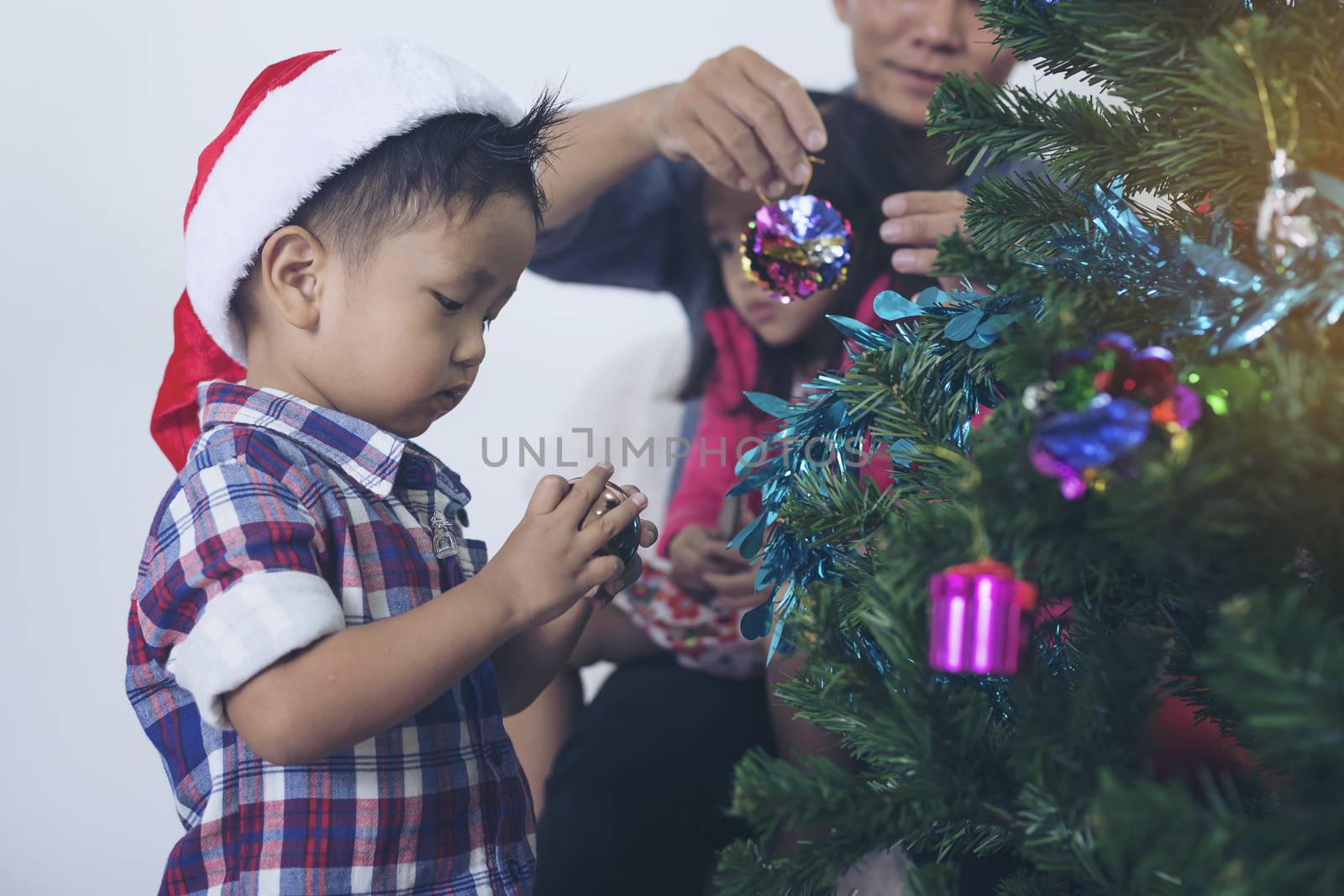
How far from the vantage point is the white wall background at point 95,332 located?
46.7 inches

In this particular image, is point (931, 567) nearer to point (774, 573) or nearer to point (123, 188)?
point (774, 573)

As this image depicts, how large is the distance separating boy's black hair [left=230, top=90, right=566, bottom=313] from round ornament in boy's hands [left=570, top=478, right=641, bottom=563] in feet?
0.70

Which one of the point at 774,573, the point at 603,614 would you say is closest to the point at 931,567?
the point at 774,573

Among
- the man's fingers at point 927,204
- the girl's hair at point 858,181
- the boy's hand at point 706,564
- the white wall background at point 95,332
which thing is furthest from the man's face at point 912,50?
the boy's hand at point 706,564

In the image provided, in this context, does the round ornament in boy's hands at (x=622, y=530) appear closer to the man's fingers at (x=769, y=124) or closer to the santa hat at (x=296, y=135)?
the santa hat at (x=296, y=135)

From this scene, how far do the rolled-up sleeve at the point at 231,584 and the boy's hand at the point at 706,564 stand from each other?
0.56m

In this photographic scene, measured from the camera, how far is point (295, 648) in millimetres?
543

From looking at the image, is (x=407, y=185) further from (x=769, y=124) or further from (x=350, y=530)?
(x=769, y=124)

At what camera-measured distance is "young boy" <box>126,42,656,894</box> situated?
56 cm

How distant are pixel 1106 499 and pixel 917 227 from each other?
63cm

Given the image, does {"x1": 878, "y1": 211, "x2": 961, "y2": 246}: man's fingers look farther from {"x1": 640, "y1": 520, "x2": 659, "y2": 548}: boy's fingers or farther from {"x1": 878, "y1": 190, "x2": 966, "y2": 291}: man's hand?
{"x1": 640, "y1": 520, "x2": 659, "y2": 548}: boy's fingers

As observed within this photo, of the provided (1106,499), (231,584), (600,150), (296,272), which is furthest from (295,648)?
(600,150)

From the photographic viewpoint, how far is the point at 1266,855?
31 cm

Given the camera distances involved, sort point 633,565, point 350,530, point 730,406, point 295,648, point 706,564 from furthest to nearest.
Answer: point 730,406 → point 706,564 → point 633,565 → point 350,530 → point 295,648
